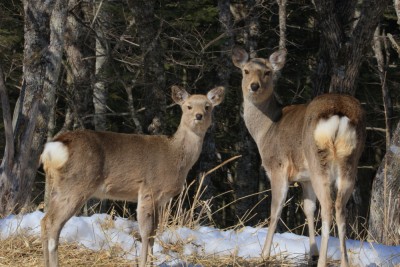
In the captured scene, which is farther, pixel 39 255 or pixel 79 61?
pixel 79 61

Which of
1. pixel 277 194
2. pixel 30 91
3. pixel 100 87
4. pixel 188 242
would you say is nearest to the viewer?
pixel 188 242

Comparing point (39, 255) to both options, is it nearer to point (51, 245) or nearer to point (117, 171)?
point (51, 245)

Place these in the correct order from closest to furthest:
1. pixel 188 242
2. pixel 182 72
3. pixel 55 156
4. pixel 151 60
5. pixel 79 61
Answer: pixel 55 156 < pixel 188 242 < pixel 151 60 < pixel 79 61 < pixel 182 72

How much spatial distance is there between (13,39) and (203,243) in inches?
381

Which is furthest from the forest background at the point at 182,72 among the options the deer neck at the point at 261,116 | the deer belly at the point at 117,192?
the deer belly at the point at 117,192

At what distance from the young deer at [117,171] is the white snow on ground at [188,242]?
0.34m

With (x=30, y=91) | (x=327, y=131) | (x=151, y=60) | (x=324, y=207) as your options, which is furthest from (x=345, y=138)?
(x=151, y=60)

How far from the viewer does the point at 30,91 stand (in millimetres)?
8930

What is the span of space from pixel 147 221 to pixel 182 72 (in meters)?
14.1

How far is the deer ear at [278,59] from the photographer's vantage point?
895 centimetres

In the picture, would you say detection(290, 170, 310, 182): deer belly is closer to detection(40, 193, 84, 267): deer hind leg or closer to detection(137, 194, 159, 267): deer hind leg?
detection(137, 194, 159, 267): deer hind leg

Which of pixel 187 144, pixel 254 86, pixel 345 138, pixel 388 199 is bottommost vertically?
pixel 388 199

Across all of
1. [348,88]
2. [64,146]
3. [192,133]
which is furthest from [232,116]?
[64,146]

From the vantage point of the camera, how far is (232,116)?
21516 millimetres
